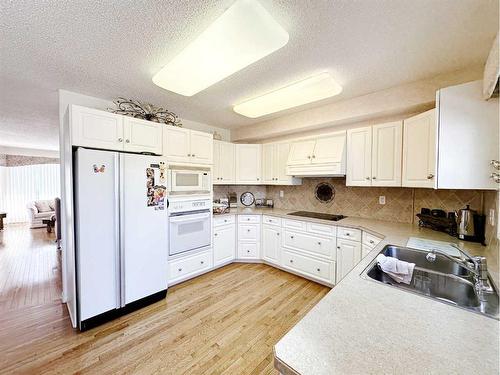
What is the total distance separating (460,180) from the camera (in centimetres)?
153

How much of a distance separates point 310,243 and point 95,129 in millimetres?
2802

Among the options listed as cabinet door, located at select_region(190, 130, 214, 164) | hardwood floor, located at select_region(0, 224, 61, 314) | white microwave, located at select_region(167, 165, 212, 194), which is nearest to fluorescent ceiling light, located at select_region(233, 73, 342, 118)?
cabinet door, located at select_region(190, 130, 214, 164)

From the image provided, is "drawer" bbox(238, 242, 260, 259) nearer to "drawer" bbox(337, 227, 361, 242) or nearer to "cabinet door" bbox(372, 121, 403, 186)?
"drawer" bbox(337, 227, 361, 242)

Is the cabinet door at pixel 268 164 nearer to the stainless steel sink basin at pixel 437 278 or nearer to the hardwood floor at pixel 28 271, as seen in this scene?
the stainless steel sink basin at pixel 437 278

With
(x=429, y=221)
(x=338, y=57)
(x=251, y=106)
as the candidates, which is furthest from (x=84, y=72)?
(x=429, y=221)

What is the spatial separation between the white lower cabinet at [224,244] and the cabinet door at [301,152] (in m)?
1.42

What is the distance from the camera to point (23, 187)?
22.6 feet

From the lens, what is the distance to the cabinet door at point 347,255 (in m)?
2.44

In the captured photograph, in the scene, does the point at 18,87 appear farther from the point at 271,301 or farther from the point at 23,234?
the point at 23,234

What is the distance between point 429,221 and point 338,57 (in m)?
1.91

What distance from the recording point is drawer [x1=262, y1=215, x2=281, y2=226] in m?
3.25

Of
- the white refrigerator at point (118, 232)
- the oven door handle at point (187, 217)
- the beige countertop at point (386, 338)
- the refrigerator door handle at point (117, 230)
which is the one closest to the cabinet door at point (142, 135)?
the white refrigerator at point (118, 232)

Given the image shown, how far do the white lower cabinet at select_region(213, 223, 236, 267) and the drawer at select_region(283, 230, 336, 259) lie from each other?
2.80 ft

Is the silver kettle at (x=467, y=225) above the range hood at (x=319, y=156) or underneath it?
underneath
